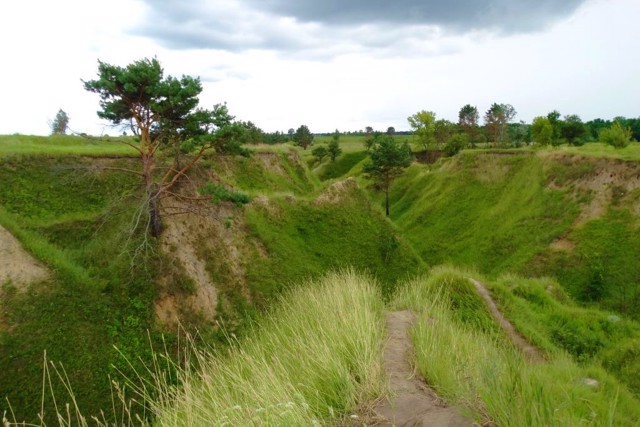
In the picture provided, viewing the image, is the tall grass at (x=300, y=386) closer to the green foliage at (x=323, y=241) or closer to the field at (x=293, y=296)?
the field at (x=293, y=296)

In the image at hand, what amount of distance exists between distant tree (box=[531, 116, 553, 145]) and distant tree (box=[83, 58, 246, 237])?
42328mm

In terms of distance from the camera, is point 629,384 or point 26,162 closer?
point 629,384

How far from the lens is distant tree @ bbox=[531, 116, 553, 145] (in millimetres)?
47594

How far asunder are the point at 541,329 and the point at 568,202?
22.5 m

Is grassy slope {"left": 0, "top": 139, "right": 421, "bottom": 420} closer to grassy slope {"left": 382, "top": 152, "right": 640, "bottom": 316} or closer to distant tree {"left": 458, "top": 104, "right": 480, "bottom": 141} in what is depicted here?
grassy slope {"left": 382, "top": 152, "right": 640, "bottom": 316}

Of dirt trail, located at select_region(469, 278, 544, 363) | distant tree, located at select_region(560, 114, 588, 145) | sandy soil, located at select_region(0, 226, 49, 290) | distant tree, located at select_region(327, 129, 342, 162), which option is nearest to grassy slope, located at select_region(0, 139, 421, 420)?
sandy soil, located at select_region(0, 226, 49, 290)

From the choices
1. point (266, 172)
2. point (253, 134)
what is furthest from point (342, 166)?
point (266, 172)

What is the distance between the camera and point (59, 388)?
38.2ft

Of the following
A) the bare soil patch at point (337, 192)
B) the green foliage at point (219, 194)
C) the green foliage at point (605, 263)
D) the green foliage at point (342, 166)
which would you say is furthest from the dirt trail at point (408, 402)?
the green foliage at point (342, 166)

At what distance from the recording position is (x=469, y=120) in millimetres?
80812

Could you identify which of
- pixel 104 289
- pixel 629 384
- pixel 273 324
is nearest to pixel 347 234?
pixel 104 289

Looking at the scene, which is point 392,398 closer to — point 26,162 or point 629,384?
point 629,384

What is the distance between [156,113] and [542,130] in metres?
45.4

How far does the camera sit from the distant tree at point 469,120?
249 ft
